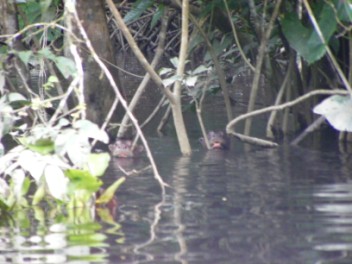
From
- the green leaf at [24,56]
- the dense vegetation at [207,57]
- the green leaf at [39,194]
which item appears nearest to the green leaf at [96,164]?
the green leaf at [39,194]

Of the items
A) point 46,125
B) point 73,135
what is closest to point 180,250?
point 73,135

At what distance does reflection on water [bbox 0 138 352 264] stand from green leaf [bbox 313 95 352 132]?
1.02 ft

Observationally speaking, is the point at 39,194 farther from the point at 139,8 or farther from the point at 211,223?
the point at 139,8

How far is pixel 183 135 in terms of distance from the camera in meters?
7.42

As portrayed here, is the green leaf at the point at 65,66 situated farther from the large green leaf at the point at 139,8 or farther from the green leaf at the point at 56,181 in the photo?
the large green leaf at the point at 139,8

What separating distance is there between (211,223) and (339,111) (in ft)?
5.57

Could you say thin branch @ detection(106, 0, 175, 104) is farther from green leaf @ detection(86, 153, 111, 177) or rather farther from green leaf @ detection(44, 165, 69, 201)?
green leaf @ detection(44, 165, 69, 201)

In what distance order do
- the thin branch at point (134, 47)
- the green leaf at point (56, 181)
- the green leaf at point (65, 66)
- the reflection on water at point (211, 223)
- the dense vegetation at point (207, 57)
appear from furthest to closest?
the thin branch at point (134, 47), the dense vegetation at point (207, 57), the green leaf at point (65, 66), the green leaf at point (56, 181), the reflection on water at point (211, 223)

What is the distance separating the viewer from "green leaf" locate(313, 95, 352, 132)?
20.9 feet

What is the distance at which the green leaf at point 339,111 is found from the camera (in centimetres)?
636

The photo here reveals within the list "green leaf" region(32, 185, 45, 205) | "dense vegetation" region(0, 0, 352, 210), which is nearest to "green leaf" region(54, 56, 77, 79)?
"dense vegetation" region(0, 0, 352, 210)

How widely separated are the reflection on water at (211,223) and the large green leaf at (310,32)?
0.73 meters

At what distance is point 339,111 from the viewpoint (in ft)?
20.9

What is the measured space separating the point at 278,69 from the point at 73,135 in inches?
152
